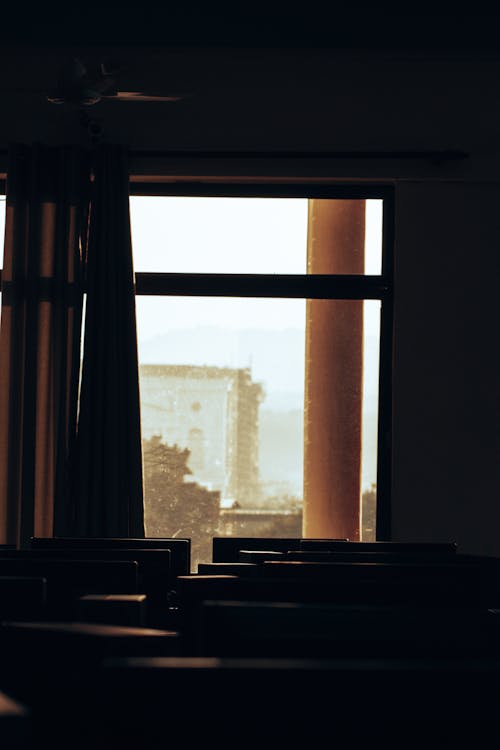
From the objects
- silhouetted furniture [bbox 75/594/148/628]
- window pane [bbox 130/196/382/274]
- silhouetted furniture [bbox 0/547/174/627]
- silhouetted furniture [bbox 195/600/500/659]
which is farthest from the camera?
window pane [bbox 130/196/382/274]

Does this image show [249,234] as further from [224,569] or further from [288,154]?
[224,569]

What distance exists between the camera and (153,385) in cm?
495

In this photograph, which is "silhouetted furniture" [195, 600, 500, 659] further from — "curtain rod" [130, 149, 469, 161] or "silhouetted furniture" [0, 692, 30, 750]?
"curtain rod" [130, 149, 469, 161]

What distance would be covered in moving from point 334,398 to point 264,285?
2.47 feet

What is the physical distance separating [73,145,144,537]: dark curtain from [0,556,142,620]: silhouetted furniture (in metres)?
2.69

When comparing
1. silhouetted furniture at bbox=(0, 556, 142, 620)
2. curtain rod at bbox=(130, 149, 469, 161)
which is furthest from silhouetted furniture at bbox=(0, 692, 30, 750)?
curtain rod at bbox=(130, 149, 469, 161)

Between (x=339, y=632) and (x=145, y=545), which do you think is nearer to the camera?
(x=339, y=632)

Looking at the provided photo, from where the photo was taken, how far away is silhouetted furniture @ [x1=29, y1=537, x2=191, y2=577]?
2.37m

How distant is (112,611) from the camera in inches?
59.5

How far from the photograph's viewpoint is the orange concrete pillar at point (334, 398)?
193 inches

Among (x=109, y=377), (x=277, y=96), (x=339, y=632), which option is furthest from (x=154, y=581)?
(x=277, y=96)

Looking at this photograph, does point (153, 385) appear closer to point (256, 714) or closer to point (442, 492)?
point (442, 492)

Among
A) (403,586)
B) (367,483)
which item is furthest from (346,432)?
(403,586)

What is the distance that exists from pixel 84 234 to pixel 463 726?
165 inches
